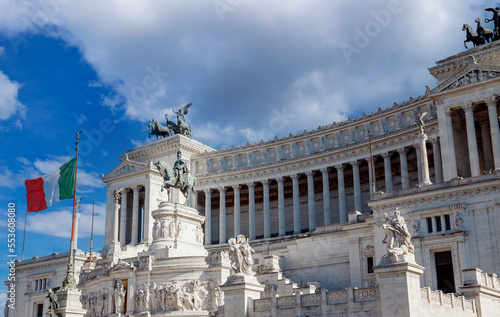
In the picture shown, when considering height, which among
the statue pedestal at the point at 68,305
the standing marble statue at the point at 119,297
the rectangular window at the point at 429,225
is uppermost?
the rectangular window at the point at 429,225

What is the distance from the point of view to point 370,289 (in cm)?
3328

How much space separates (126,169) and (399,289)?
212 ft

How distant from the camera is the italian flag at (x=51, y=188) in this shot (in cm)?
4467

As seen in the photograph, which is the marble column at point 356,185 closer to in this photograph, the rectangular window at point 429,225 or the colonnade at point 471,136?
the colonnade at point 471,136

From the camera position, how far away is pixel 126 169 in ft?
297

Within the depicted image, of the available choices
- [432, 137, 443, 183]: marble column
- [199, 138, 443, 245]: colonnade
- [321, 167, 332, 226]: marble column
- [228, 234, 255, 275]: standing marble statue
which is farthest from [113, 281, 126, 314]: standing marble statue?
[432, 137, 443, 183]: marble column

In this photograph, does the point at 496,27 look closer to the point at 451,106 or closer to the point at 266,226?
the point at 451,106

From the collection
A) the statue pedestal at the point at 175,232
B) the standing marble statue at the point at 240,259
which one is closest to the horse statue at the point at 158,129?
the statue pedestal at the point at 175,232

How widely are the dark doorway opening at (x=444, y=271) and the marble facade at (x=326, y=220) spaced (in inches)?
3.1

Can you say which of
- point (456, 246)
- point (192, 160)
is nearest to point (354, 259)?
point (456, 246)

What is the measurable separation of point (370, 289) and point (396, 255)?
121 inches

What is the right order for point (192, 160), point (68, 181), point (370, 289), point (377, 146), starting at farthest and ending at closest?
point (192, 160) < point (377, 146) < point (68, 181) < point (370, 289)

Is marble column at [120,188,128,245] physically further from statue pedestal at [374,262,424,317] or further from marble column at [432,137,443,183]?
statue pedestal at [374,262,424,317]

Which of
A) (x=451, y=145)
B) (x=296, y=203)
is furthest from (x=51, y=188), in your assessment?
(x=296, y=203)
